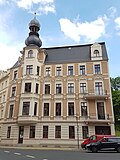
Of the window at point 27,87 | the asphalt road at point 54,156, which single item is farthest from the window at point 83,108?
the asphalt road at point 54,156

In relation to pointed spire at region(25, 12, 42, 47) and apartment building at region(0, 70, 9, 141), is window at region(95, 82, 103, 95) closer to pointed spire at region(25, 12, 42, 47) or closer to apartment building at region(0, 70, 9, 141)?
pointed spire at region(25, 12, 42, 47)

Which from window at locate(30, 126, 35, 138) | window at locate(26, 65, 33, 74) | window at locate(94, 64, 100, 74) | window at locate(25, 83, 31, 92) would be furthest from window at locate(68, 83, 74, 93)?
window at locate(30, 126, 35, 138)

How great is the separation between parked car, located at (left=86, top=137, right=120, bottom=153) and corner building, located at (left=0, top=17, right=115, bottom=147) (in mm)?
8312

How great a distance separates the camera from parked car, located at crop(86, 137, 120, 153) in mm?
18564

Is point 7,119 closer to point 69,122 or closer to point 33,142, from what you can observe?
point 33,142

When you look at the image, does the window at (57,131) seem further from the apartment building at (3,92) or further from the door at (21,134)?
the apartment building at (3,92)

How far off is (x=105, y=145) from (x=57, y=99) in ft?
43.3

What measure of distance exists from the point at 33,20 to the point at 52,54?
813 cm

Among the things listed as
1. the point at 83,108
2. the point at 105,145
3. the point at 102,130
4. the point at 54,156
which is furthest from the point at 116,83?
the point at 54,156

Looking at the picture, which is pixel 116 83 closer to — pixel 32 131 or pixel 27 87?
pixel 27 87

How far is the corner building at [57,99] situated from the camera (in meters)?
28.1

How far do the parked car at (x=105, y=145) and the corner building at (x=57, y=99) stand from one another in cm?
831

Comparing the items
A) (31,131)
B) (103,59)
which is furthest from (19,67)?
(103,59)

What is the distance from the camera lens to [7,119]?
3112cm
